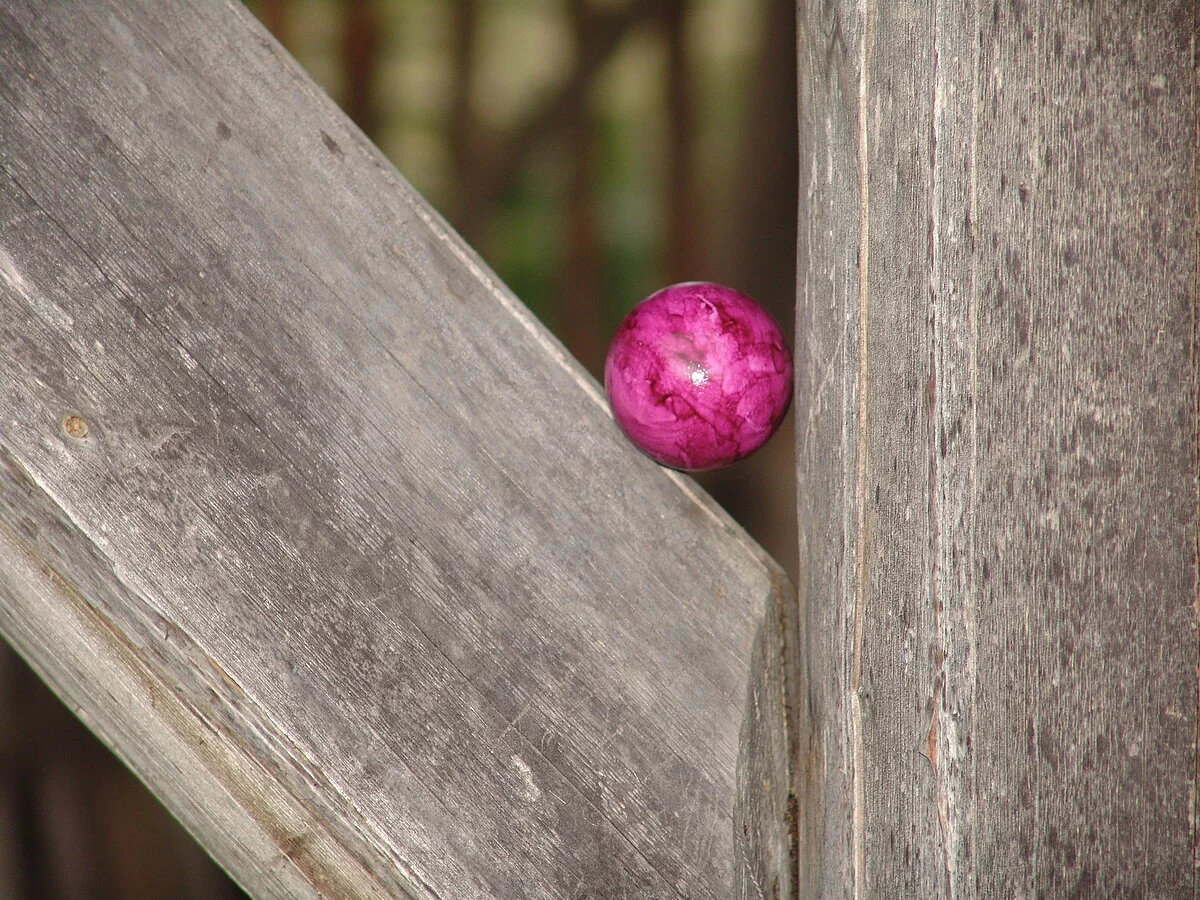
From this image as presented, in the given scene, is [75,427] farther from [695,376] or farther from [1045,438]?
[1045,438]

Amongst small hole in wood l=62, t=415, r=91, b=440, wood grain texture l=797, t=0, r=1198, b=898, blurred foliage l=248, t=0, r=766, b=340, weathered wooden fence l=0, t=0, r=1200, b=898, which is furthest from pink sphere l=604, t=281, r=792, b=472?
blurred foliage l=248, t=0, r=766, b=340

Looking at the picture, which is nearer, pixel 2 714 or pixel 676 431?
pixel 676 431

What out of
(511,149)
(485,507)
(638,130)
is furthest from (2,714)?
(638,130)

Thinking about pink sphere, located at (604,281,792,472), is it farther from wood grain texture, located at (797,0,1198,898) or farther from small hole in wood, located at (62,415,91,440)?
small hole in wood, located at (62,415,91,440)

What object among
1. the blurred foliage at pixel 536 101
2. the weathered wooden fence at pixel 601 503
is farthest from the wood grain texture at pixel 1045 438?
the blurred foliage at pixel 536 101

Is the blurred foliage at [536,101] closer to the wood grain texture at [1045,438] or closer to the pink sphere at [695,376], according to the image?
the pink sphere at [695,376]

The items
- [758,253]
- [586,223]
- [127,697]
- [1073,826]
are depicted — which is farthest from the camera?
[586,223]

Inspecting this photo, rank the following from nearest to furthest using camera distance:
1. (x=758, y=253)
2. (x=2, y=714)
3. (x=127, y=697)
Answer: (x=127, y=697)
(x=2, y=714)
(x=758, y=253)

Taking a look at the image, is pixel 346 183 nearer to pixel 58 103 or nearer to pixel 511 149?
pixel 58 103
